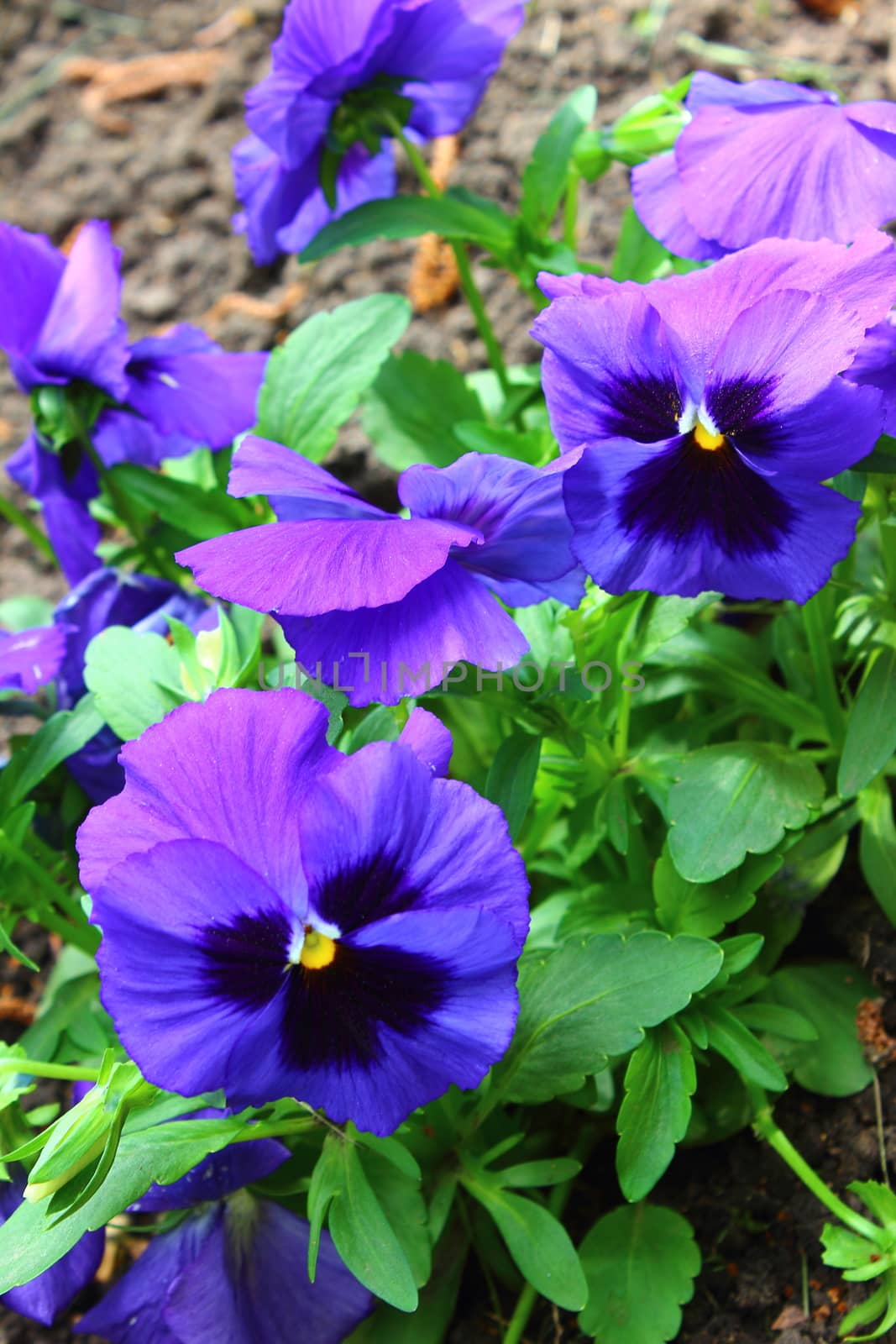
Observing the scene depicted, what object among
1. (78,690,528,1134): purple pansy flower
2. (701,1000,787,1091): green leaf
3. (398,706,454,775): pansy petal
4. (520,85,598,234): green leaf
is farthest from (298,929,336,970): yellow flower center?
(520,85,598,234): green leaf

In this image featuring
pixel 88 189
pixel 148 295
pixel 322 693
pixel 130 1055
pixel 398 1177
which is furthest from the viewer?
pixel 88 189

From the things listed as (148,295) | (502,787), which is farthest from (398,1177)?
(148,295)

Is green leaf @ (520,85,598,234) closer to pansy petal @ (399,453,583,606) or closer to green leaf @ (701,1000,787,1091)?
pansy petal @ (399,453,583,606)

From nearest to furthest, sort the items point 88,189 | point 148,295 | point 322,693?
point 322,693 → point 148,295 → point 88,189

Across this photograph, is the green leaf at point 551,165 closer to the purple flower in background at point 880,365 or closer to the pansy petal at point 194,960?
the purple flower in background at point 880,365

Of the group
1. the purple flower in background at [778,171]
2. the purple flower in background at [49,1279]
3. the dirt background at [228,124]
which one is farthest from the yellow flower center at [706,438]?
the dirt background at [228,124]

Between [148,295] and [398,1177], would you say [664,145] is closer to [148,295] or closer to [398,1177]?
[398,1177]
